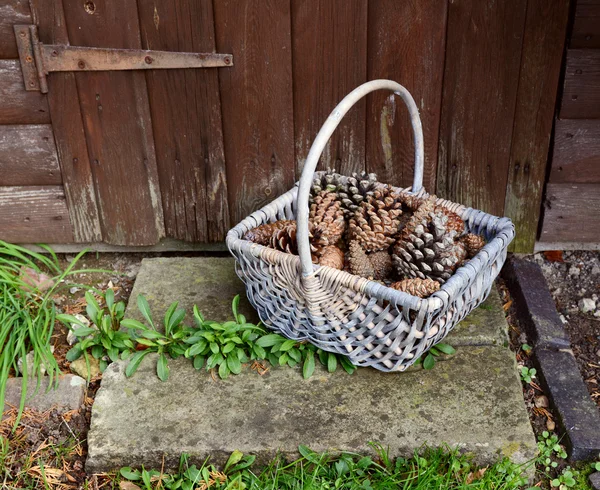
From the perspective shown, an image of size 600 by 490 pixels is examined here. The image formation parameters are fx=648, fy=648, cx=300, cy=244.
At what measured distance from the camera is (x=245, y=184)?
2801 mm

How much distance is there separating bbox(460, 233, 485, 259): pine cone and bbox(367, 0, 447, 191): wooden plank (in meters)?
0.49

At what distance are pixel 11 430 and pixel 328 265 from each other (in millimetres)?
1227

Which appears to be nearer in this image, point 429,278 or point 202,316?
point 429,278

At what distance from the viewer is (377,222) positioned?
2.35 meters

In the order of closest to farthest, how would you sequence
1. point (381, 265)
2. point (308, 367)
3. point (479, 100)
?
point (308, 367), point (381, 265), point (479, 100)

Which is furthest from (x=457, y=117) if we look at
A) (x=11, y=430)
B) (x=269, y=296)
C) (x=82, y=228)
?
(x=11, y=430)

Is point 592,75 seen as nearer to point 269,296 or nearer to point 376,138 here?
point 376,138

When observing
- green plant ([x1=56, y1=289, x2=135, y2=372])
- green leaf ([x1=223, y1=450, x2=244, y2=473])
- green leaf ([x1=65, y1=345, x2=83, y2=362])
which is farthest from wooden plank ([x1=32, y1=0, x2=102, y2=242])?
green leaf ([x1=223, y1=450, x2=244, y2=473])

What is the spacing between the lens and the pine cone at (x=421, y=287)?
80.8 inches

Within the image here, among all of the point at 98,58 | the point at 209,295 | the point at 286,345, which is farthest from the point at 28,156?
the point at 286,345

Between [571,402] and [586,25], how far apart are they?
1.38m

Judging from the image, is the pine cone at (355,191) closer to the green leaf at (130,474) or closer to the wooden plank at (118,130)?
the wooden plank at (118,130)

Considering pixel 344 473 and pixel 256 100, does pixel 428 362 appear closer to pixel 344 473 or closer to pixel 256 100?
pixel 344 473

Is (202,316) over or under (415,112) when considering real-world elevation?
under
